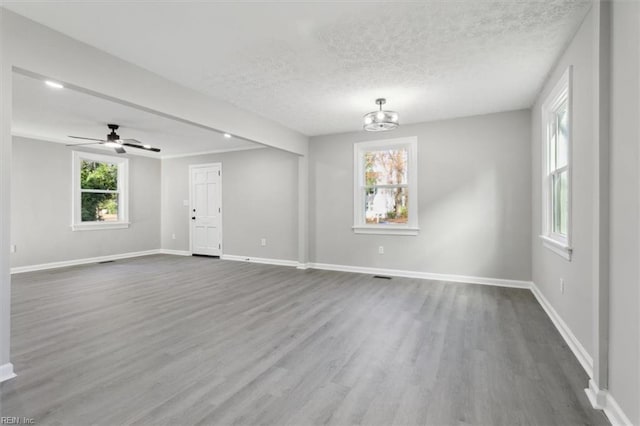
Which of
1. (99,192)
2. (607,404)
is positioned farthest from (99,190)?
(607,404)

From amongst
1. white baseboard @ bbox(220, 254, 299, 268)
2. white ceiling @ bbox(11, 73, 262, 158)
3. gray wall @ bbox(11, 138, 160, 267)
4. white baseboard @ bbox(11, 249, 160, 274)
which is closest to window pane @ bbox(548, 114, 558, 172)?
white baseboard @ bbox(220, 254, 299, 268)

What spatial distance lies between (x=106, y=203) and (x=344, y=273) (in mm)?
5837

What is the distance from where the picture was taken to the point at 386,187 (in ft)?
18.2

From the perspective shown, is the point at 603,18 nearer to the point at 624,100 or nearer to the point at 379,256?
the point at 624,100

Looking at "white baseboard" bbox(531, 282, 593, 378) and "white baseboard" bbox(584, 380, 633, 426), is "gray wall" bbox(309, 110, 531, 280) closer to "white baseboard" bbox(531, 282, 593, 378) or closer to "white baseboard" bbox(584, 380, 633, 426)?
"white baseboard" bbox(531, 282, 593, 378)

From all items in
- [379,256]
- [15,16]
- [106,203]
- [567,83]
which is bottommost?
[379,256]

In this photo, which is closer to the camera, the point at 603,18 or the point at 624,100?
the point at 624,100

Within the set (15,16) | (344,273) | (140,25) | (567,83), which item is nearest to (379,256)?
(344,273)

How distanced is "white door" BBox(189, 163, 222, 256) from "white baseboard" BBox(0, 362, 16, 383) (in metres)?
5.25

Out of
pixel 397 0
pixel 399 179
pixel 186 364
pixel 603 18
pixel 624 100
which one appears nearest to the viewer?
pixel 624 100

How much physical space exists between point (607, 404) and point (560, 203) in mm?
2158

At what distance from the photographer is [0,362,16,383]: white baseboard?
2129mm

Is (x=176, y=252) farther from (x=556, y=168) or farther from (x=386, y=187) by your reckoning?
(x=556, y=168)

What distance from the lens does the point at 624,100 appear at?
5.41 ft
